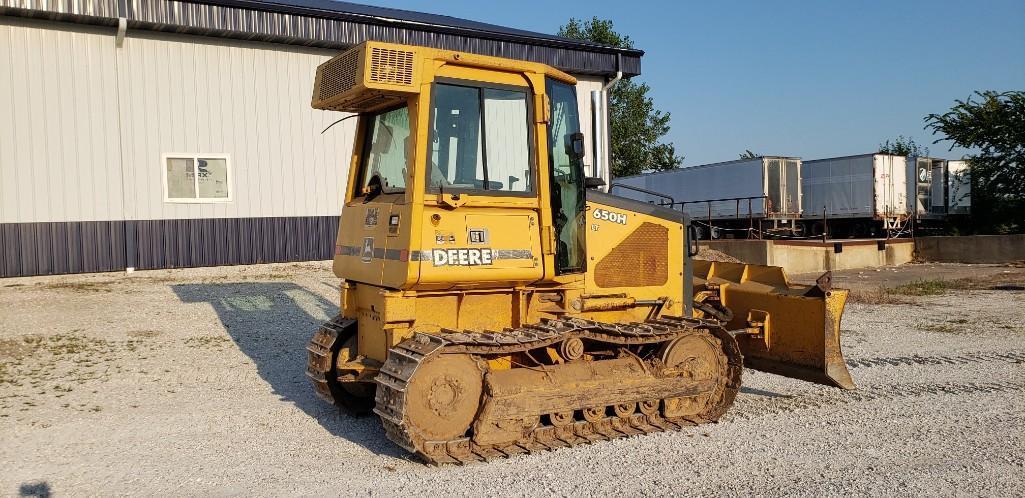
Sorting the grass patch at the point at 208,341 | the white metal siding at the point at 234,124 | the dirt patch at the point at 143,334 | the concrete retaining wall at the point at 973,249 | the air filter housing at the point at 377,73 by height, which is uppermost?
the white metal siding at the point at 234,124

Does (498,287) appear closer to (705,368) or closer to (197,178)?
(705,368)

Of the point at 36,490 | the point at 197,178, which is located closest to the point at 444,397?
the point at 36,490

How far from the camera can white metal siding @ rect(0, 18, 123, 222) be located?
50.2 ft

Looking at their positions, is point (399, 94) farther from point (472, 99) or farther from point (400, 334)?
point (400, 334)

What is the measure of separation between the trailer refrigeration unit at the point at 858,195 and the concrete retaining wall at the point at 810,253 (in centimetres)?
305

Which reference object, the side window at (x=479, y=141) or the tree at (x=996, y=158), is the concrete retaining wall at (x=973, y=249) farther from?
the side window at (x=479, y=141)

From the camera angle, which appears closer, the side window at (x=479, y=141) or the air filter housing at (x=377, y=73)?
the air filter housing at (x=377, y=73)

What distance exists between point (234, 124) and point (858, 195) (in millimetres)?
23606

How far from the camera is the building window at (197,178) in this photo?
55.3ft

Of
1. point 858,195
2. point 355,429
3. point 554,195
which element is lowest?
point 355,429

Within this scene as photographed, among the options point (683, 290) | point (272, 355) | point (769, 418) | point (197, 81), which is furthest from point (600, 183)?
point (197, 81)

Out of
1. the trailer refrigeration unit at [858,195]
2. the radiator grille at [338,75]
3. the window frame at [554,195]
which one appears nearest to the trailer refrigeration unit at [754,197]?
the trailer refrigeration unit at [858,195]

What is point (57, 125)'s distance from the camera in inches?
620

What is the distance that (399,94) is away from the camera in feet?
20.8
